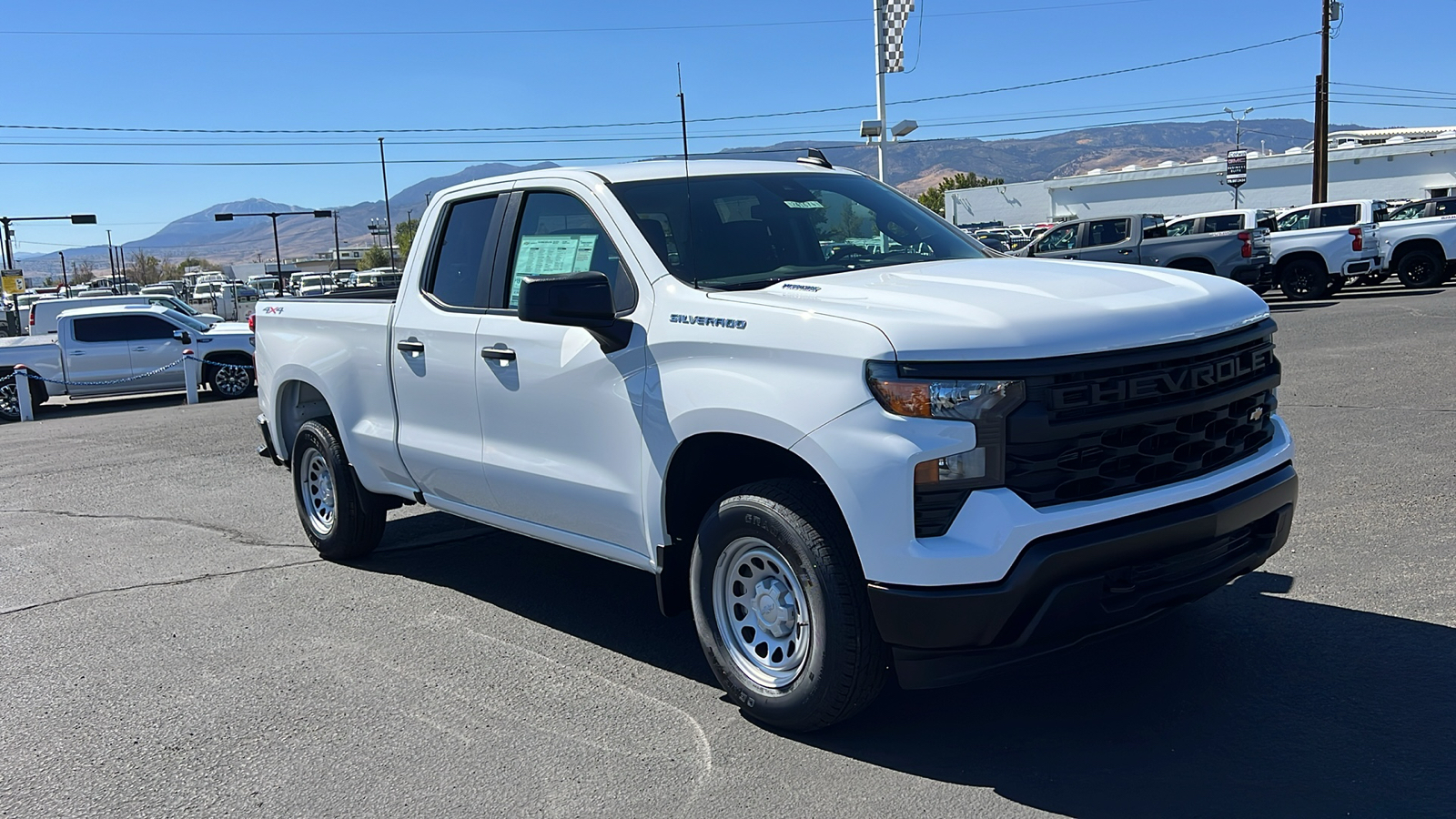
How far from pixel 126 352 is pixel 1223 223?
20149mm

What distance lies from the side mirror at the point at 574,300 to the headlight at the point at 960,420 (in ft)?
4.17

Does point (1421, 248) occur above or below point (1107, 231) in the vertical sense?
below

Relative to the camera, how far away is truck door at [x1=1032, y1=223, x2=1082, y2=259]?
71.8 ft

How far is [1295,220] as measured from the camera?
24.1m

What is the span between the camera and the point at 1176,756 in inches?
147

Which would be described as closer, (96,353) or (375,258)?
(96,353)

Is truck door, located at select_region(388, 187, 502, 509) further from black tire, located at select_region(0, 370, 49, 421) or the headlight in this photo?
black tire, located at select_region(0, 370, 49, 421)

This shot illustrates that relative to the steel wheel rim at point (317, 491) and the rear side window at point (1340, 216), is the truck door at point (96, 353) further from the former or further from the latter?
the rear side window at point (1340, 216)

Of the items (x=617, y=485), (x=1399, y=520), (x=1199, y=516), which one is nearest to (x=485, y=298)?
(x=617, y=485)

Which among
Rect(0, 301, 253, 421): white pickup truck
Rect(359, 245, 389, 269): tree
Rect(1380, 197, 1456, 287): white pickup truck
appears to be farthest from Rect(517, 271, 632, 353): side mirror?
Rect(359, 245, 389, 269): tree

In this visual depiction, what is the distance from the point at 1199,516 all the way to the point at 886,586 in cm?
103

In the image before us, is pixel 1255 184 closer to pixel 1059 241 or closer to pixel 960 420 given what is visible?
pixel 1059 241

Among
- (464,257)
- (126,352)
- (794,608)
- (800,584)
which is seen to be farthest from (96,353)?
(800,584)

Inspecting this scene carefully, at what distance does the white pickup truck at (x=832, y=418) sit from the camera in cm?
350
